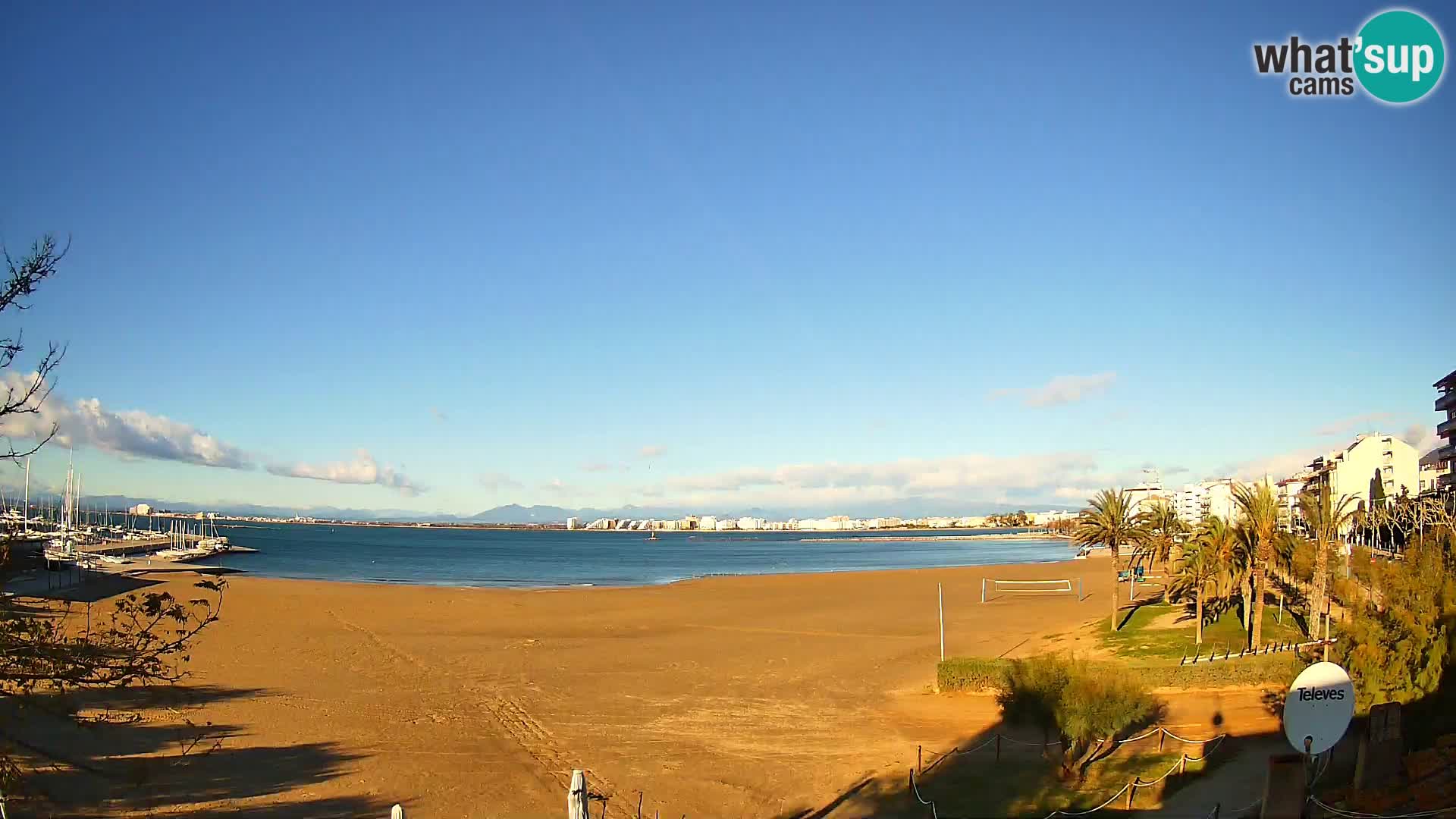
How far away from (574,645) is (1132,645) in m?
17.4

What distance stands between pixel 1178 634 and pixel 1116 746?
1122 centimetres

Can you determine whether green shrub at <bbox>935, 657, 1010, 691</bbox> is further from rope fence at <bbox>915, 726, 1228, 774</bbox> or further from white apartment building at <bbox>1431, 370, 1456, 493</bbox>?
white apartment building at <bbox>1431, 370, 1456, 493</bbox>

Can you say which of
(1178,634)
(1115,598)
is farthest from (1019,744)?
(1115,598)

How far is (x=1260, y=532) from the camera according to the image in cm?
2342

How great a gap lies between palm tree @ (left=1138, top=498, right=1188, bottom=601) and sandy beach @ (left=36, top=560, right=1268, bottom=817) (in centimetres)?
412

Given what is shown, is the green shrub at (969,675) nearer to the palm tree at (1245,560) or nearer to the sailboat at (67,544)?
the palm tree at (1245,560)

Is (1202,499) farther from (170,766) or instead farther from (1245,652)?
(170,766)

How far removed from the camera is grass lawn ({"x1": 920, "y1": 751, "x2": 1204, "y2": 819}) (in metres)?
13.4

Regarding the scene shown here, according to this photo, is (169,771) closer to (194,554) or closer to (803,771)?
(803,771)

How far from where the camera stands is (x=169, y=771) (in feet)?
49.2

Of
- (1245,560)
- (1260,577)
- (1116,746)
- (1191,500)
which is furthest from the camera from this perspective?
(1191,500)

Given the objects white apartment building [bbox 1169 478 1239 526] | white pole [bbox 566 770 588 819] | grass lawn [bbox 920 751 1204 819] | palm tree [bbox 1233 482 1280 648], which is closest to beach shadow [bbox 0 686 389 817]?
white pole [bbox 566 770 588 819]

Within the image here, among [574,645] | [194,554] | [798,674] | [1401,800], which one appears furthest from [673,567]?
[1401,800]

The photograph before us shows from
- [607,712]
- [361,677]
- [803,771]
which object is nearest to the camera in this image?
[803,771]
